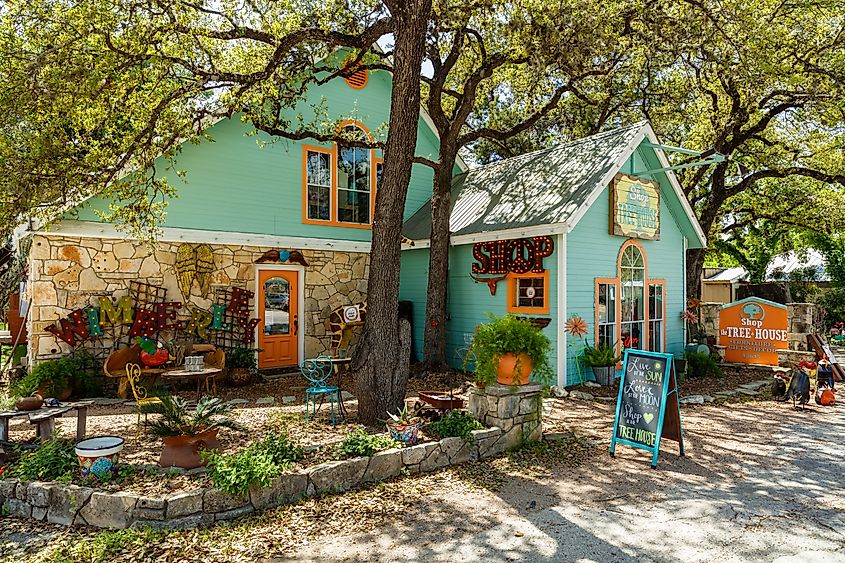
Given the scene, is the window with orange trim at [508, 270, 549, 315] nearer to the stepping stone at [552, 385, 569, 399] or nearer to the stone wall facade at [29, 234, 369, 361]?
the stepping stone at [552, 385, 569, 399]

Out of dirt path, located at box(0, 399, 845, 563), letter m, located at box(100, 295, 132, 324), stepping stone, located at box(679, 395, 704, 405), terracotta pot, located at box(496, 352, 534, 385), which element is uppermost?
letter m, located at box(100, 295, 132, 324)

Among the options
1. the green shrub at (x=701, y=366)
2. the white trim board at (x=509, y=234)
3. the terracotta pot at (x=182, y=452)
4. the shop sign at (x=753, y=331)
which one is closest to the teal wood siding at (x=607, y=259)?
the white trim board at (x=509, y=234)

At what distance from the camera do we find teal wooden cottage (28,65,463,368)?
31.3 ft

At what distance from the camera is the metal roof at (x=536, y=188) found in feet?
34.1

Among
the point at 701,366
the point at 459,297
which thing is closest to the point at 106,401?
the point at 459,297

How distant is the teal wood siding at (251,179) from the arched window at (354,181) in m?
0.31

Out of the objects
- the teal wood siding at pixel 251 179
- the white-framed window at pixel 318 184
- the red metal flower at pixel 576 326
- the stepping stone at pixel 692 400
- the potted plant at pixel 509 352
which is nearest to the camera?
the potted plant at pixel 509 352

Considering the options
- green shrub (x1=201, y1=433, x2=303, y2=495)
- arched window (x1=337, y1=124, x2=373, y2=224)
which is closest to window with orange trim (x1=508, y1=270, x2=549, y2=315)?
arched window (x1=337, y1=124, x2=373, y2=224)

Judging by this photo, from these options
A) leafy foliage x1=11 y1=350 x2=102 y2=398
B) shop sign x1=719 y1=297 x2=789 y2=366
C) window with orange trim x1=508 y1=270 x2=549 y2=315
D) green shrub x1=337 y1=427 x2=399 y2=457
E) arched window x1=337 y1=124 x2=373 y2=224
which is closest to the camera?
green shrub x1=337 y1=427 x2=399 y2=457

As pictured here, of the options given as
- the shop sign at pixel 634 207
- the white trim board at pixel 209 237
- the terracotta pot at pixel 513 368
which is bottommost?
the terracotta pot at pixel 513 368

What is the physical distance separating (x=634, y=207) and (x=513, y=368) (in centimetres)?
650

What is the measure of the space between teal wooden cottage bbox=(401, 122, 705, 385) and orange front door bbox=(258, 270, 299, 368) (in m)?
2.84

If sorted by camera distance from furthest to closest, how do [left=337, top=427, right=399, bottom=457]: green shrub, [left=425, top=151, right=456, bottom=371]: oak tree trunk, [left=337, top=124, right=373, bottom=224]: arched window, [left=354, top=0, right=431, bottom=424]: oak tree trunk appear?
1. [left=337, top=124, right=373, bottom=224]: arched window
2. [left=425, top=151, right=456, bottom=371]: oak tree trunk
3. [left=354, top=0, right=431, bottom=424]: oak tree trunk
4. [left=337, top=427, right=399, bottom=457]: green shrub

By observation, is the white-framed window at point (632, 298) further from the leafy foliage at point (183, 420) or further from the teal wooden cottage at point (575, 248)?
the leafy foliage at point (183, 420)
